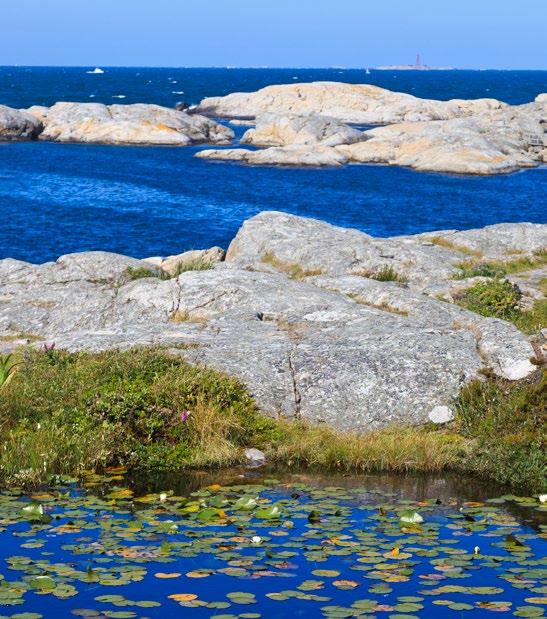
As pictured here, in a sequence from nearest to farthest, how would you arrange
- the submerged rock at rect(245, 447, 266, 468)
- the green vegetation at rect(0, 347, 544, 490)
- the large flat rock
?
1. the green vegetation at rect(0, 347, 544, 490)
2. the submerged rock at rect(245, 447, 266, 468)
3. the large flat rock

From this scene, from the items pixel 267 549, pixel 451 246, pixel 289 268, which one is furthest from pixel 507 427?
pixel 451 246

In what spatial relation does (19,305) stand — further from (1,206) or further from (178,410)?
(1,206)

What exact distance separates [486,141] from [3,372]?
2963 inches

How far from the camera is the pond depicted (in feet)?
34.4

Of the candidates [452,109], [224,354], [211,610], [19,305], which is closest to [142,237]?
[19,305]

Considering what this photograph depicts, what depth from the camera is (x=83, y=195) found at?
64562 millimetres

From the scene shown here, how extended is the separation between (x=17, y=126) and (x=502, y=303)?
268 ft

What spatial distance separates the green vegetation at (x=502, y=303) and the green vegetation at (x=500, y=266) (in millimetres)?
1868

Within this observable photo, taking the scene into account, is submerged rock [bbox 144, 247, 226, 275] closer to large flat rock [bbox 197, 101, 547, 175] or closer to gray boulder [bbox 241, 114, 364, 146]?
large flat rock [bbox 197, 101, 547, 175]

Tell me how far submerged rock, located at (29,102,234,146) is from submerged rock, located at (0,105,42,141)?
112 centimetres

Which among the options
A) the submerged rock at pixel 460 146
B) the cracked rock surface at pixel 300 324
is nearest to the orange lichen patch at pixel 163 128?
the submerged rock at pixel 460 146

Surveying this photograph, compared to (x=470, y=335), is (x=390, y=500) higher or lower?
lower

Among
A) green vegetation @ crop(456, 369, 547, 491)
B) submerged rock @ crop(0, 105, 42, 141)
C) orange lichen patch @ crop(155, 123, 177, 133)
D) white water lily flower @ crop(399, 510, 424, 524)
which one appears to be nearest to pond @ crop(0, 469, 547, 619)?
white water lily flower @ crop(399, 510, 424, 524)

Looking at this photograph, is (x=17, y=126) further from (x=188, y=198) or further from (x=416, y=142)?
(x=188, y=198)
